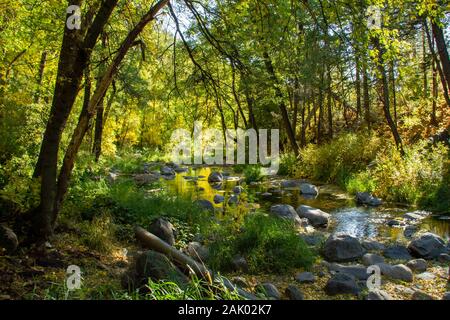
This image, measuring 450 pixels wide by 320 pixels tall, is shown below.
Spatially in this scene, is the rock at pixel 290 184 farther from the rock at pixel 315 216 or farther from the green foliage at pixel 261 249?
the green foliage at pixel 261 249

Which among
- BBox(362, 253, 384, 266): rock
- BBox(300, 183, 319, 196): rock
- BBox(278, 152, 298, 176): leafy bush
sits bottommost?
BBox(362, 253, 384, 266): rock

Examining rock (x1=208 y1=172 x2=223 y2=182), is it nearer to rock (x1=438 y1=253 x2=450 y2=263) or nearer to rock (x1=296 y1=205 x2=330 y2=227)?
rock (x1=296 y1=205 x2=330 y2=227)

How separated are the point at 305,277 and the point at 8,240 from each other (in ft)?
12.8

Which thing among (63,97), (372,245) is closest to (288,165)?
(372,245)

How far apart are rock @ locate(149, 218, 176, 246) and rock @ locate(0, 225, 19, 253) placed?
2.31 metres

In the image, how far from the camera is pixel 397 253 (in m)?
6.85

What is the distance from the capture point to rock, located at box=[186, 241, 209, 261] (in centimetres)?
608

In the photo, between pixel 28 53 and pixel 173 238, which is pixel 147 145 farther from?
pixel 173 238

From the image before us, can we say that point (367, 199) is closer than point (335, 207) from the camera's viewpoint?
No

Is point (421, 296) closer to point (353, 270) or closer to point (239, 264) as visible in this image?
point (353, 270)

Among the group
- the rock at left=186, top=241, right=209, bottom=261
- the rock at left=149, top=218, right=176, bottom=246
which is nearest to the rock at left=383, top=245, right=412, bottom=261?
the rock at left=186, top=241, right=209, bottom=261

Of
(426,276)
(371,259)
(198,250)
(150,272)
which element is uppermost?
(150,272)
